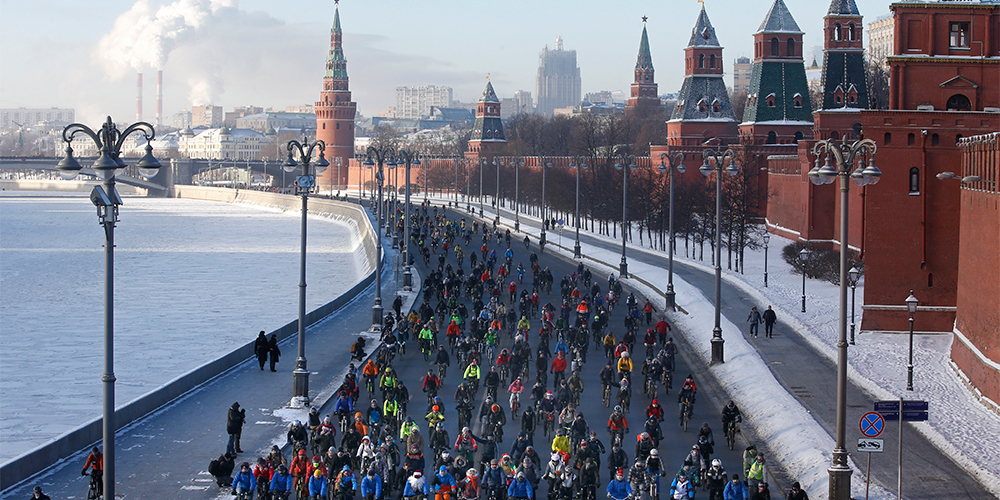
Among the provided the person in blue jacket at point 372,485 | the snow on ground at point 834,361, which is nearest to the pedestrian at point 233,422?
the person in blue jacket at point 372,485

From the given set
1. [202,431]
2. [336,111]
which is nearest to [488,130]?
[336,111]

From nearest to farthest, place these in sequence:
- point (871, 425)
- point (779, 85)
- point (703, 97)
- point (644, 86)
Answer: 1. point (871, 425)
2. point (779, 85)
3. point (703, 97)
4. point (644, 86)

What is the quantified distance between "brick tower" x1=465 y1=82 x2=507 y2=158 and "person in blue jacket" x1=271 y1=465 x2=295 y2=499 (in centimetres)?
9619

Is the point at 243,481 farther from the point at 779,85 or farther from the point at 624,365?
the point at 779,85

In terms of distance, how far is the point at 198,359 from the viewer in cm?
2797

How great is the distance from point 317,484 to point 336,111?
130m

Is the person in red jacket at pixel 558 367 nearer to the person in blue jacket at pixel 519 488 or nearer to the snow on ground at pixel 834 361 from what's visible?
the snow on ground at pixel 834 361

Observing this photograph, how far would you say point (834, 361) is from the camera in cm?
2519

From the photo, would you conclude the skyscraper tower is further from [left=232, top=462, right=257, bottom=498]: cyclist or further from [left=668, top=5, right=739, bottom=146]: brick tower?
[left=232, top=462, right=257, bottom=498]: cyclist

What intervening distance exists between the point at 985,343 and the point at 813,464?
29.3ft

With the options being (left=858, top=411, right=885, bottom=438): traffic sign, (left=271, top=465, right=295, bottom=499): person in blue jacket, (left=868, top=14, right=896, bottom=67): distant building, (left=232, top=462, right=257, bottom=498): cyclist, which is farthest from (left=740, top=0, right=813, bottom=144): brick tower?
(left=868, top=14, right=896, bottom=67): distant building

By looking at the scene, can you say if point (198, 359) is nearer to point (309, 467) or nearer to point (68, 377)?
point (68, 377)

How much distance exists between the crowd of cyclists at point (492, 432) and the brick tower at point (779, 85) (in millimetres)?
40224

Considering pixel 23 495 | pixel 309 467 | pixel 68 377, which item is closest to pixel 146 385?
pixel 68 377
